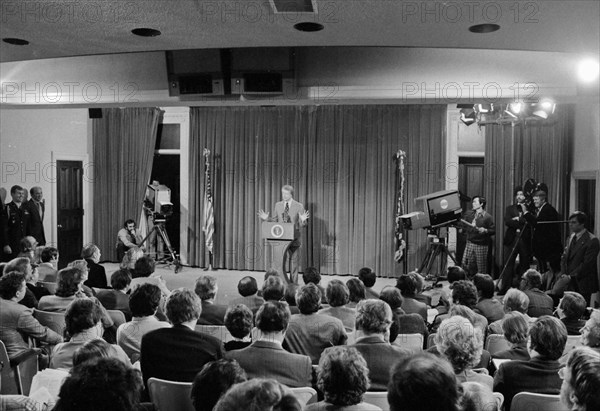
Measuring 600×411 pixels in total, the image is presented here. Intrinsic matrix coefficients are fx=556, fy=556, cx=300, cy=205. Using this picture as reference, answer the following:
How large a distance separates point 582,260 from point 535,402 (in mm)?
4559

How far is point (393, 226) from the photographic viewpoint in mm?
9172

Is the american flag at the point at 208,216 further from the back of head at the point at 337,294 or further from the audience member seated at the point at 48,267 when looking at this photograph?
the back of head at the point at 337,294

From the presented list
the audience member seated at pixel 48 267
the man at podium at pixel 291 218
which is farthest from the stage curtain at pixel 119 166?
the audience member seated at pixel 48 267

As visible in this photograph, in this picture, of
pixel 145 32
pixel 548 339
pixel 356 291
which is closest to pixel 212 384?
pixel 548 339

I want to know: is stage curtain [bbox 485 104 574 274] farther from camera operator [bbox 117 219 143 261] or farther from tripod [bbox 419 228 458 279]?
camera operator [bbox 117 219 143 261]

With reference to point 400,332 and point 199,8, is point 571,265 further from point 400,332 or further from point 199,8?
point 199,8

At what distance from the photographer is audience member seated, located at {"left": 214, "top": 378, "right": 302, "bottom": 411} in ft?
4.81

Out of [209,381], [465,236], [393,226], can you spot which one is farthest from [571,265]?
[209,381]

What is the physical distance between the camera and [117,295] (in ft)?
14.0

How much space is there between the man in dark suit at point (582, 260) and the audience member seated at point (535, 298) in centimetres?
193

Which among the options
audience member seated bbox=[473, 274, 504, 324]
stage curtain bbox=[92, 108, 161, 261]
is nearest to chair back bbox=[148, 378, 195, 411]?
audience member seated bbox=[473, 274, 504, 324]

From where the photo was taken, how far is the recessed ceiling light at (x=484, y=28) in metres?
4.53

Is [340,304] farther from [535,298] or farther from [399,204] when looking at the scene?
[399,204]

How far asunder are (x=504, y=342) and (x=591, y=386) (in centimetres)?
167
